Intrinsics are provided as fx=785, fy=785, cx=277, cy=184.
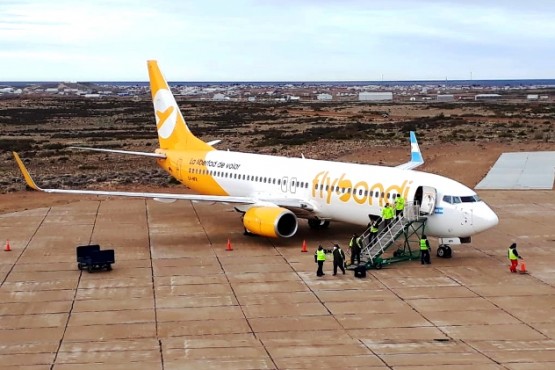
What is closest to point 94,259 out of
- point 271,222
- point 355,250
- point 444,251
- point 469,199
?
point 271,222

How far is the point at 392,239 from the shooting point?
1167 inches

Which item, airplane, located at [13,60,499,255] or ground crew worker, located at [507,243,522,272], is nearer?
ground crew worker, located at [507,243,522,272]

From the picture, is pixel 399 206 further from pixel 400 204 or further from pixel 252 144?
pixel 252 144

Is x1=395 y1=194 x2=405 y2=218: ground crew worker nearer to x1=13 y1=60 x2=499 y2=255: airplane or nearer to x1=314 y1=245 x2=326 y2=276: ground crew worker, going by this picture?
x1=13 y1=60 x2=499 y2=255: airplane

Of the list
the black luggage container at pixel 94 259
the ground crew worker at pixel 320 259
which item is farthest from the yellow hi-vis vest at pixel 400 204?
the black luggage container at pixel 94 259

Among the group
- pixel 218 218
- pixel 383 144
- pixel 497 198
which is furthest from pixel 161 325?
pixel 383 144

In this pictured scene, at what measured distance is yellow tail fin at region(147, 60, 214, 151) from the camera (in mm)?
42750

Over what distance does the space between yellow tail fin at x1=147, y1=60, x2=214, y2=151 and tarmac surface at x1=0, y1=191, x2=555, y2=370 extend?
23.8 ft

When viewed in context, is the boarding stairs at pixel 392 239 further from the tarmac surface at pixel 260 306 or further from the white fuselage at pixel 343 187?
the tarmac surface at pixel 260 306

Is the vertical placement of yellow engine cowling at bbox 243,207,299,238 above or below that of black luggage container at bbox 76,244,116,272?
above

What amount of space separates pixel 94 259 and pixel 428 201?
41.7ft

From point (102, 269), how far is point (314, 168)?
35.6 ft

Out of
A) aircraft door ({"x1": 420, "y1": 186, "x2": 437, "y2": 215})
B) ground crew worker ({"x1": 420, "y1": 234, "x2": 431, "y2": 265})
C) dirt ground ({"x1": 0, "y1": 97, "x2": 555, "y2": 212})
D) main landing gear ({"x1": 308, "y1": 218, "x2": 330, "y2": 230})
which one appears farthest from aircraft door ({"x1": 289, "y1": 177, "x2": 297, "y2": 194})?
dirt ground ({"x1": 0, "y1": 97, "x2": 555, "y2": 212})

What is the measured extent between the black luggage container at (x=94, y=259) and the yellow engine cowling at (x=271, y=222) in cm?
664
